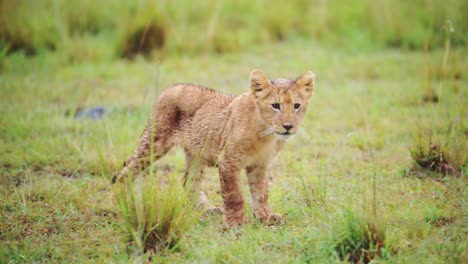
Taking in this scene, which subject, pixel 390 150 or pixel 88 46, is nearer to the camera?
pixel 390 150

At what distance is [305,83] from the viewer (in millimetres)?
5148

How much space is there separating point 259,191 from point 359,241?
1.15 metres

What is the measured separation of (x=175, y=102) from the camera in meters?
5.62

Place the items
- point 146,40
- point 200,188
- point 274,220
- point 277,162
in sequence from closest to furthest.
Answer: point 274,220, point 200,188, point 277,162, point 146,40

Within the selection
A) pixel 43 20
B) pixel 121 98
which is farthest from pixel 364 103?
pixel 43 20

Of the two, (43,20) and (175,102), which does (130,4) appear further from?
(175,102)

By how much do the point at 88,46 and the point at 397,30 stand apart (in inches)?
189

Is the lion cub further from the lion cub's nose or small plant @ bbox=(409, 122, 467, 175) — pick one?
small plant @ bbox=(409, 122, 467, 175)

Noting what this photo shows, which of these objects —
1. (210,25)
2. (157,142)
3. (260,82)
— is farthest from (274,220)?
(210,25)

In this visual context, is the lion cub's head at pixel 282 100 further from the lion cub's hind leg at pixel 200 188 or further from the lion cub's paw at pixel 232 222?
the lion cub's hind leg at pixel 200 188

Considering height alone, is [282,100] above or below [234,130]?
above

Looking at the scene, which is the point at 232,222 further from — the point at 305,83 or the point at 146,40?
the point at 146,40

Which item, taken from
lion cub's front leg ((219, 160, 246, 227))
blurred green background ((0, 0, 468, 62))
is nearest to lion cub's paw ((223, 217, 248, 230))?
lion cub's front leg ((219, 160, 246, 227))

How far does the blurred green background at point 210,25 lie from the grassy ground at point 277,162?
0.33 metres
